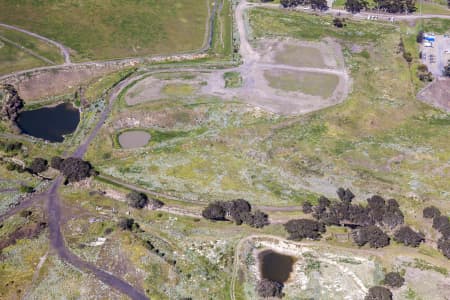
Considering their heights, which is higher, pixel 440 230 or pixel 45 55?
pixel 45 55

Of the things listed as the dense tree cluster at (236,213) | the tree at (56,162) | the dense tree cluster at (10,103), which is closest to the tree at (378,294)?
the dense tree cluster at (236,213)

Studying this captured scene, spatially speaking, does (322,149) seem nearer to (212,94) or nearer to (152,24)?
(212,94)

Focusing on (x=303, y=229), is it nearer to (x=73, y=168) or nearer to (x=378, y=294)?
(x=378, y=294)

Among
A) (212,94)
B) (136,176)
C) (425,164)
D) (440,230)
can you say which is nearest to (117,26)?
(212,94)

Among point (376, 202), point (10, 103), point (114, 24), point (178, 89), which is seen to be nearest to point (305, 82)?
point (178, 89)

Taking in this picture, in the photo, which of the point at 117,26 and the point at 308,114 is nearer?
the point at 308,114

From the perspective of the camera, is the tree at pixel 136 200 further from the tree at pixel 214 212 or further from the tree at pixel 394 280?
Result: the tree at pixel 394 280
